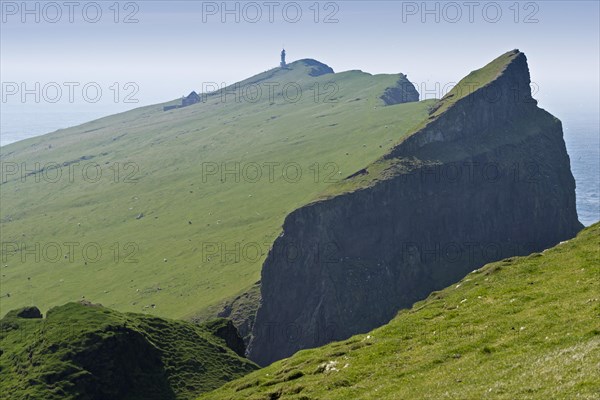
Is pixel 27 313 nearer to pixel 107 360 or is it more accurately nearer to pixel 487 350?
pixel 107 360

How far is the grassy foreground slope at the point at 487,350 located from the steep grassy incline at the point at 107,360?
36.5 metres

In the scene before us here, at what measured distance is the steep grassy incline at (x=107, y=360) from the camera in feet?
303

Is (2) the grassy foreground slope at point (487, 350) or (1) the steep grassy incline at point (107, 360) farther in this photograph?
(1) the steep grassy incline at point (107, 360)

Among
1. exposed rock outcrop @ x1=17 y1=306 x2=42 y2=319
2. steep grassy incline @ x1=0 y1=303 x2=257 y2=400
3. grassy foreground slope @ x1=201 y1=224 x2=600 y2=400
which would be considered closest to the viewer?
grassy foreground slope @ x1=201 y1=224 x2=600 y2=400

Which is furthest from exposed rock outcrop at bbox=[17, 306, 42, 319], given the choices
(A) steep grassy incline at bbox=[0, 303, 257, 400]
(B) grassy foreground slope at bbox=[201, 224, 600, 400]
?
(B) grassy foreground slope at bbox=[201, 224, 600, 400]

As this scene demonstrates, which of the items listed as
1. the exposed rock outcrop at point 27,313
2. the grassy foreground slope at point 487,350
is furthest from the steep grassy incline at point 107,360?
the grassy foreground slope at point 487,350

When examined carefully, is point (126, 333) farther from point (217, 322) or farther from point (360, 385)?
point (360, 385)

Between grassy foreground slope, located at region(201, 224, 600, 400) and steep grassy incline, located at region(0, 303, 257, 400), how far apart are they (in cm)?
3646

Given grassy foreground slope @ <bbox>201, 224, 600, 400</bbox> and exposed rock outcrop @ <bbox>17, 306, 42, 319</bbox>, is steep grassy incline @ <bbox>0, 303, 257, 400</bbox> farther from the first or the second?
grassy foreground slope @ <bbox>201, 224, 600, 400</bbox>

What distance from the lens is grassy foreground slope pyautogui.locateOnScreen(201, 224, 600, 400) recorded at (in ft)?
107

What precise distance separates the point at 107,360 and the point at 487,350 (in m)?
69.0

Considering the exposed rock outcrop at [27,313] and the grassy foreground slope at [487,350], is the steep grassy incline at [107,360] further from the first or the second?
the grassy foreground slope at [487,350]

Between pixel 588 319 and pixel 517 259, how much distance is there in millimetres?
29858

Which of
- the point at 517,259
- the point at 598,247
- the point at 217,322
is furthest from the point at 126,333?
the point at 598,247
